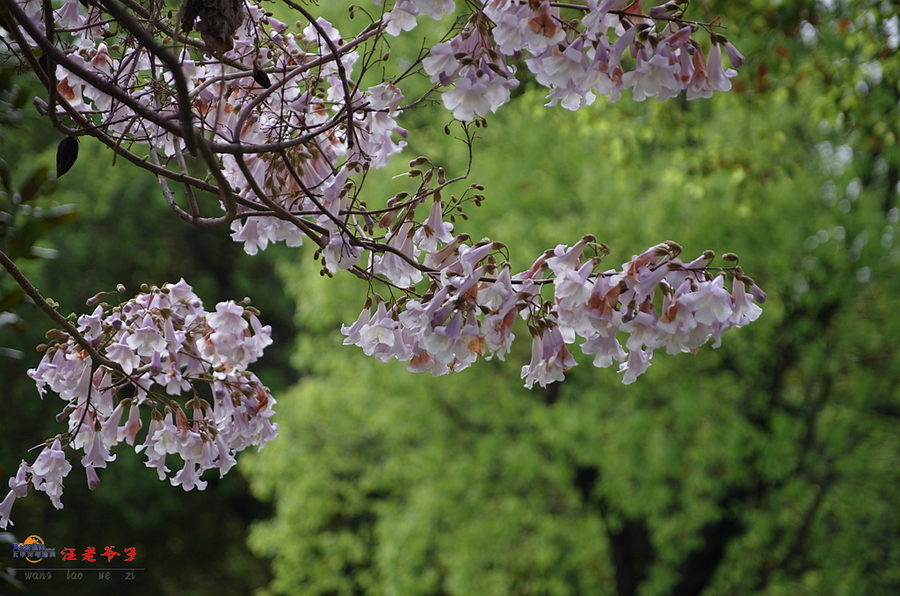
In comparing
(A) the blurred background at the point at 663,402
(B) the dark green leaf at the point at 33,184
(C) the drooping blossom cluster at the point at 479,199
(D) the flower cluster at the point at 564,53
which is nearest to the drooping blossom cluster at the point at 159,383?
(C) the drooping blossom cluster at the point at 479,199

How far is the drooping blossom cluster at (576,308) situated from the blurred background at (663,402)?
193 inches

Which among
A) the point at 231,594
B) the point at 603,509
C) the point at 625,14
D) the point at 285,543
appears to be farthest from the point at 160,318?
the point at 231,594

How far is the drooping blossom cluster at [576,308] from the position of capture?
1.52 m

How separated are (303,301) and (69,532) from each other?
255 inches

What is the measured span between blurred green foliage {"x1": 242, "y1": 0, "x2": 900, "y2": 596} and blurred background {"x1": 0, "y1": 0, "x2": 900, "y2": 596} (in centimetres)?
3

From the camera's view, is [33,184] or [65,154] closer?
[65,154]

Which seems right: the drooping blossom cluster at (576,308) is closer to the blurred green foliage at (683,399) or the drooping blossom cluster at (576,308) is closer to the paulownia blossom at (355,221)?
the paulownia blossom at (355,221)

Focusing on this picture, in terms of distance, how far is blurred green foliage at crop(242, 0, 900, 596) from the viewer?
298 inches

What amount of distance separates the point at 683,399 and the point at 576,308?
248 inches

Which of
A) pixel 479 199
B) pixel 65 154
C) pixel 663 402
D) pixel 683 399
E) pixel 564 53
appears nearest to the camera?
pixel 564 53

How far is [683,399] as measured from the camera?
7465 millimetres
